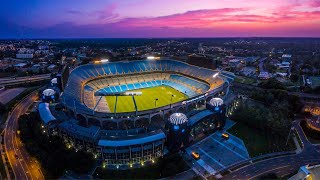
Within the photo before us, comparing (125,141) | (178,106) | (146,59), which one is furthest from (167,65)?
(125,141)

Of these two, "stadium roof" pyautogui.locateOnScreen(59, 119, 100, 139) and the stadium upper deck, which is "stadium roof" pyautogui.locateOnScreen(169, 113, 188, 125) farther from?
the stadium upper deck

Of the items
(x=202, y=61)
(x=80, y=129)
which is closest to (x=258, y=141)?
(x=80, y=129)

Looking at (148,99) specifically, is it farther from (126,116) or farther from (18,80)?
(18,80)

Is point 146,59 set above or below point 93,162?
above

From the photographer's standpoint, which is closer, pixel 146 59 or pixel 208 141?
pixel 208 141

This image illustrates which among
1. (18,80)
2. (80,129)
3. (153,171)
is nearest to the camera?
(153,171)

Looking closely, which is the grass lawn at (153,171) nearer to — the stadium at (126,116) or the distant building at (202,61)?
the stadium at (126,116)

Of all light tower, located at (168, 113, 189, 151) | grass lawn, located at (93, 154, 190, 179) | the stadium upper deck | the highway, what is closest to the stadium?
light tower, located at (168, 113, 189, 151)

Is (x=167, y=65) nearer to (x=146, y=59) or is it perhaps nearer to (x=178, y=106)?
(x=146, y=59)
